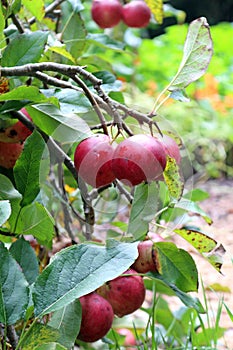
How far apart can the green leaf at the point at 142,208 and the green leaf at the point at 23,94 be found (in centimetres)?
15

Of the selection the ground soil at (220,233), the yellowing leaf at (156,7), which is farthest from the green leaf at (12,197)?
the ground soil at (220,233)

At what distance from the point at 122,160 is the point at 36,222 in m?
0.15

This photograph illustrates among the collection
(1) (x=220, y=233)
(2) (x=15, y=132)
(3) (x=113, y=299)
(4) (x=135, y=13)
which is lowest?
(1) (x=220, y=233)

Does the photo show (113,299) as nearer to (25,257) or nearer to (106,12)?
(25,257)

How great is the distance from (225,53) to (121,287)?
15.4ft

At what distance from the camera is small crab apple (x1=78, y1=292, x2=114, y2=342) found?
0.76 metres

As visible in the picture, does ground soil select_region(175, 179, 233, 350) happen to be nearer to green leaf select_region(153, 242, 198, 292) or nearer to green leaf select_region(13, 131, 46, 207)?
green leaf select_region(153, 242, 198, 292)

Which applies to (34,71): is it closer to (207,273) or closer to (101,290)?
(101,290)

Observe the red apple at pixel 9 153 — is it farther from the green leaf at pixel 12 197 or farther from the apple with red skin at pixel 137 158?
the apple with red skin at pixel 137 158

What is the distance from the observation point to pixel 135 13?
1.21 m

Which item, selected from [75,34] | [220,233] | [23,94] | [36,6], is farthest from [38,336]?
[220,233]

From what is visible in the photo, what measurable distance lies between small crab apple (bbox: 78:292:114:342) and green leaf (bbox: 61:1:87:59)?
43cm

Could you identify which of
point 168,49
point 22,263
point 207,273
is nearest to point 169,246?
point 22,263

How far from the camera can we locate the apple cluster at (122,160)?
2.01 feet
